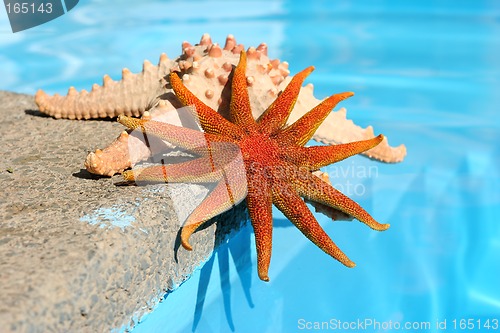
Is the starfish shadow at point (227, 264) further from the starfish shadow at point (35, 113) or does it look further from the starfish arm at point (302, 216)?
the starfish shadow at point (35, 113)

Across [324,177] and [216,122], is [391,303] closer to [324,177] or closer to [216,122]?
[324,177]

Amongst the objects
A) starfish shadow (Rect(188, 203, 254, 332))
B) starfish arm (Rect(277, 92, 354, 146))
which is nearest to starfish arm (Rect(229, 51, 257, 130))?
starfish arm (Rect(277, 92, 354, 146))

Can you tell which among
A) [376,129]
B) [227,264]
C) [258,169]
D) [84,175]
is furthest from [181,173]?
[376,129]

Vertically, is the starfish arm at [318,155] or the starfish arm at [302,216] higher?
the starfish arm at [318,155]

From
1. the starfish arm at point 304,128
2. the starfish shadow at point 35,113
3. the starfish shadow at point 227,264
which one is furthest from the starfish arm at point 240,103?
the starfish shadow at point 35,113

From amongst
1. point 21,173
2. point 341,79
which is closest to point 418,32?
point 341,79

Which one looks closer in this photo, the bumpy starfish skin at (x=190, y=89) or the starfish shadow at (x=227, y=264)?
the bumpy starfish skin at (x=190, y=89)
